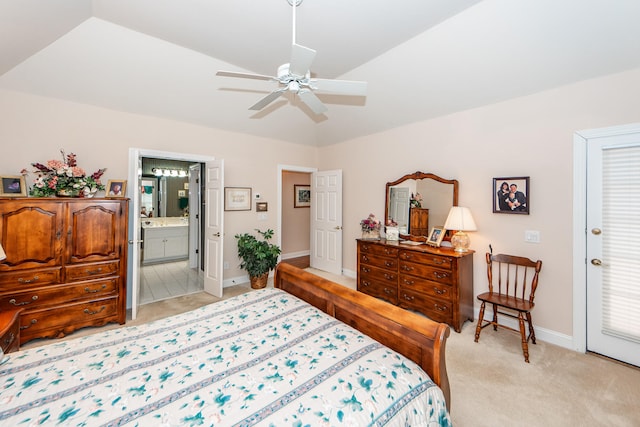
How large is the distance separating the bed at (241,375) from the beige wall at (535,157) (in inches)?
89.2

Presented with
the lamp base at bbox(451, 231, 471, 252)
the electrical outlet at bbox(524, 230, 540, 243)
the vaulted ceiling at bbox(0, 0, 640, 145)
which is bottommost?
the lamp base at bbox(451, 231, 471, 252)

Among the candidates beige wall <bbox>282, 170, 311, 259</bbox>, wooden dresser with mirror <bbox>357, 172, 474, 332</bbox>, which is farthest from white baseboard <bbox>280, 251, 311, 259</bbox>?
wooden dresser with mirror <bbox>357, 172, 474, 332</bbox>

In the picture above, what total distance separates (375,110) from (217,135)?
265 centimetres

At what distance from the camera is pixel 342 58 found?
10.4ft

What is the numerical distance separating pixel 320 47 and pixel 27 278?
3.91 meters

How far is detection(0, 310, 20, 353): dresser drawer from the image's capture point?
1.72m

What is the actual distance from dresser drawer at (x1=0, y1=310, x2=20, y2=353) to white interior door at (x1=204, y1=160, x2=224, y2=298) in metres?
2.24

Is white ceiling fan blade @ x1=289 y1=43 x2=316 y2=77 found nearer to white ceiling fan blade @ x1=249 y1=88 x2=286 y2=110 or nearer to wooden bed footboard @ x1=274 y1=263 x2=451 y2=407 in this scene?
white ceiling fan blade @ x1=249 y1=88 x2=286 y2=110

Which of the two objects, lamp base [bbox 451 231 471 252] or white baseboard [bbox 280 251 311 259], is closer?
lamp base [bbox 451 231 471 252]

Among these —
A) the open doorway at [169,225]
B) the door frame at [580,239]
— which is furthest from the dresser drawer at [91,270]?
the door frame at [580,239]

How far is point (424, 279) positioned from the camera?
327 centimetres

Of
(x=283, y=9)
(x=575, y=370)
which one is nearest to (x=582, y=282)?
(x=575, y=370)

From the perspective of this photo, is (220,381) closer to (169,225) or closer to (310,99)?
(310,99)

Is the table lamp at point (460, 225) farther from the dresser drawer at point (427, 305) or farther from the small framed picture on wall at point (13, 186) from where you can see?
the small framed picture on wall at point (13, 186)
